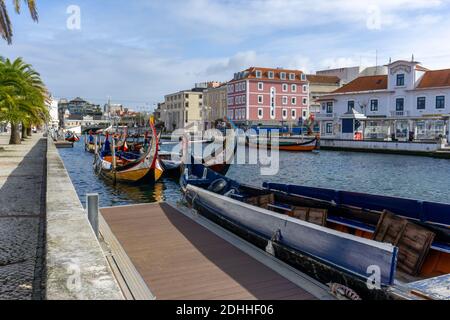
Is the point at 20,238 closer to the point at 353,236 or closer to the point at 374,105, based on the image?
the point at 353,236

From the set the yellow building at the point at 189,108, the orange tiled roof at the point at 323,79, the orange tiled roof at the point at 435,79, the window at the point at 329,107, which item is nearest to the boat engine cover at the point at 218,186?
A: the orange tiled roof at the point at 435,79

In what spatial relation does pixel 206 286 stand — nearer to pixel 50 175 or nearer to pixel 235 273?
pixel 235 273

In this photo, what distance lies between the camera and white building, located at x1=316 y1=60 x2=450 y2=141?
152 feet

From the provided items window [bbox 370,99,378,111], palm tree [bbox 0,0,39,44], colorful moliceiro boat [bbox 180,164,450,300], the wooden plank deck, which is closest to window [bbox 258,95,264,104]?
window [bbox 370,99,378,111]

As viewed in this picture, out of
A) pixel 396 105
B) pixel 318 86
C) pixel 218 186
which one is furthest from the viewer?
pixel 318 86

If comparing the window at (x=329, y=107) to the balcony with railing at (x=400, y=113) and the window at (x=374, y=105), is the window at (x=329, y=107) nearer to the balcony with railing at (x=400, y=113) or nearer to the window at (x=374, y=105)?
the window at (x=374, y=105)

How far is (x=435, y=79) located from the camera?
47594 mm

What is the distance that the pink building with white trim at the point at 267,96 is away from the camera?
75.8 m

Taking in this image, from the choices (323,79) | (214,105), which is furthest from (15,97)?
(323,79)

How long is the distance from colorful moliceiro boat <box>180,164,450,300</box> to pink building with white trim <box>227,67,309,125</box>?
219 ft

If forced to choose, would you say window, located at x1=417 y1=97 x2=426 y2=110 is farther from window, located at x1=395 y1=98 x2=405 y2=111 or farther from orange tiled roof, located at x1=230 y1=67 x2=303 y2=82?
orange tiled roof, located at x1=230 y1=67 x2=303 y2=82

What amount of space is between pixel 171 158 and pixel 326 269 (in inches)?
921

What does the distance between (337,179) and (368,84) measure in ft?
107
